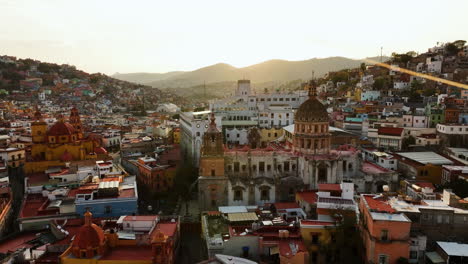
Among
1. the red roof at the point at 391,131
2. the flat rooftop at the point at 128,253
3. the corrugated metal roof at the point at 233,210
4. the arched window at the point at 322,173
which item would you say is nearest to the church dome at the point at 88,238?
the flat rooftop at the point at 128,253

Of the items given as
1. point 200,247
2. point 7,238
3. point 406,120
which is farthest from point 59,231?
point 406,120

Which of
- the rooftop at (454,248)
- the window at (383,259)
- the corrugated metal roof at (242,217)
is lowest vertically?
the window at (383,259)

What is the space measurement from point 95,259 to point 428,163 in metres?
32.4

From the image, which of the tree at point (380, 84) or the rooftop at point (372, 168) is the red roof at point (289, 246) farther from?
the tree at point (380, 84)

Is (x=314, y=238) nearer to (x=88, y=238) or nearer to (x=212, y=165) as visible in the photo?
(x=212, y=165)

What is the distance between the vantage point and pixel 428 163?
37.0 metres

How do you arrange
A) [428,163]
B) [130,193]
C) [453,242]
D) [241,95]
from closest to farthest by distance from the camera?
[453,242], [130,193], [428,163], [241,95]

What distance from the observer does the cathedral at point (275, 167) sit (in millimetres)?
33094

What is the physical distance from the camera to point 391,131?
4684 cm

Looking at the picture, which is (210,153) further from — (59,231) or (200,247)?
(59,231)

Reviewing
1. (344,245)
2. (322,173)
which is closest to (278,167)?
(322,173)

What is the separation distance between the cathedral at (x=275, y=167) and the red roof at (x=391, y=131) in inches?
526

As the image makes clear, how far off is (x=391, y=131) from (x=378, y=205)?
2669 cm

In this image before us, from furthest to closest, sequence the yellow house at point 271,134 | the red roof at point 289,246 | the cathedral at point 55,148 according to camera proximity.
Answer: the yellow house at point 271,134, the cathedral at point 55,148, the red roof at point 289,246
